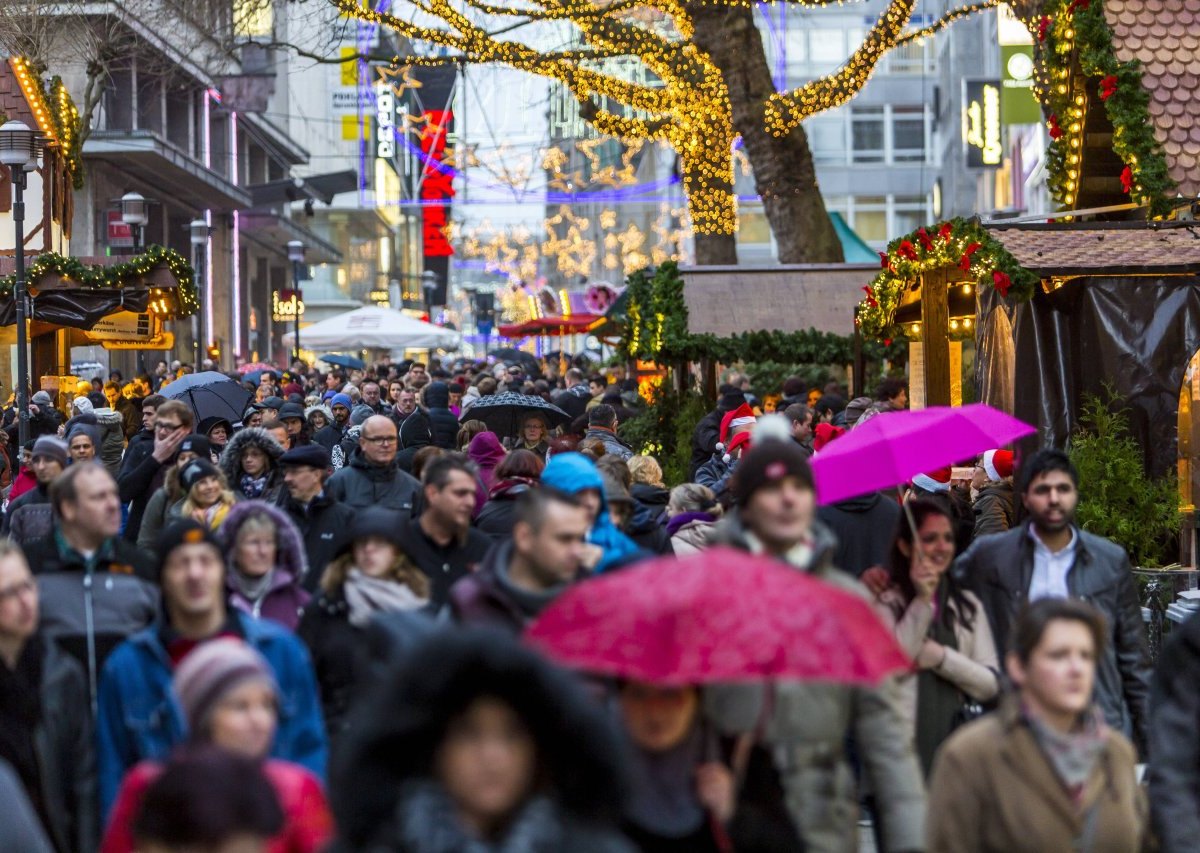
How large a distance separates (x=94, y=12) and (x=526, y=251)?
52285 millimetres

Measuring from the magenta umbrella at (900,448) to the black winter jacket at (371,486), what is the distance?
3713mm

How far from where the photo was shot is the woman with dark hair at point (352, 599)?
6.52m

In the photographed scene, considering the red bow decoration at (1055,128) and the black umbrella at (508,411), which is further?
the black umbrella at (508,411)

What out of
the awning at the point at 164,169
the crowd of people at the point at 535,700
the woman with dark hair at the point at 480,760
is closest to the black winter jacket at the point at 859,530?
the crowd of people at the point at 535,700

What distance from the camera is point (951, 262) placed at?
13.6 m

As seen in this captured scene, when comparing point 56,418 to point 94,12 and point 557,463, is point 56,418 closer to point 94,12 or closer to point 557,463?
point 557,463

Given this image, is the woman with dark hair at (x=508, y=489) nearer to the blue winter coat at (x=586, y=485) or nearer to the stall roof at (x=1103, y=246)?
the blue winter coat at (x=586, y=485)

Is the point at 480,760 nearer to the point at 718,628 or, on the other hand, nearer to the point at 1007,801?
the point at 718,628

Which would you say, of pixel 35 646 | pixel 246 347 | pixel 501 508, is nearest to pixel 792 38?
pixel 246 347

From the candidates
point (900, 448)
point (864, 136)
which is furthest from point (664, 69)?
point (864, 136)

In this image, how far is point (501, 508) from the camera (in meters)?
10.1

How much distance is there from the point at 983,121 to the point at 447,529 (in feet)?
143

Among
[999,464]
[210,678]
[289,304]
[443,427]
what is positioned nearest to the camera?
[210,678]

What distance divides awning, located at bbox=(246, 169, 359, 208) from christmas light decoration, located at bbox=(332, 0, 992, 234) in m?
27.0
